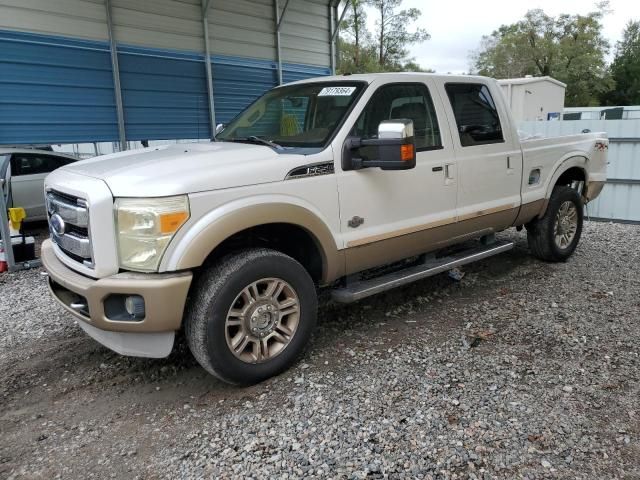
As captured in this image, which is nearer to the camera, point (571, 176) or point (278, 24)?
point (571, 176)

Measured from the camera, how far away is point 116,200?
10.1ft

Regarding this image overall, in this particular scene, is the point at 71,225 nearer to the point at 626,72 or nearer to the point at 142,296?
the point at 142,296

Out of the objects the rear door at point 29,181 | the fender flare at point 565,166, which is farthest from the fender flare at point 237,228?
the rear door at point 29,181

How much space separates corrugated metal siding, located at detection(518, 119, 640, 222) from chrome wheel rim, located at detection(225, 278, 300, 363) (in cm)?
803

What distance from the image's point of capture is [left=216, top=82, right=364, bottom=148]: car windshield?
13.1 feet

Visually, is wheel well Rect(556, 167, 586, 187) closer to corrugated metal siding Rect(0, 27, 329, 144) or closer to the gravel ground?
the gravel ground

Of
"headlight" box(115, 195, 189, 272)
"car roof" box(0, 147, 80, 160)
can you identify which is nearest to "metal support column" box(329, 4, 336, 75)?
"car roof" box(0, 147, 80, 160)

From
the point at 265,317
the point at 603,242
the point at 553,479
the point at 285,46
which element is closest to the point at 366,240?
the point at 265,317

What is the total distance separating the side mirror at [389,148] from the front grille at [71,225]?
5.79 feet

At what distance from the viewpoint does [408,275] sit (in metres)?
4.41

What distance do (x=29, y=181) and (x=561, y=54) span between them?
5044 cm

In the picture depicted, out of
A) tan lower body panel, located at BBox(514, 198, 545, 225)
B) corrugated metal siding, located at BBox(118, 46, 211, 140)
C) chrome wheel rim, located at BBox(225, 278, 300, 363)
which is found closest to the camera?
chrome wheel rim, located at BBox(225, 278, 300, 363)

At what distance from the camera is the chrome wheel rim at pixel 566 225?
19.9 feet

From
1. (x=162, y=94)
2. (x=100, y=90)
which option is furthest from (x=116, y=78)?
(x=162, y=94)
